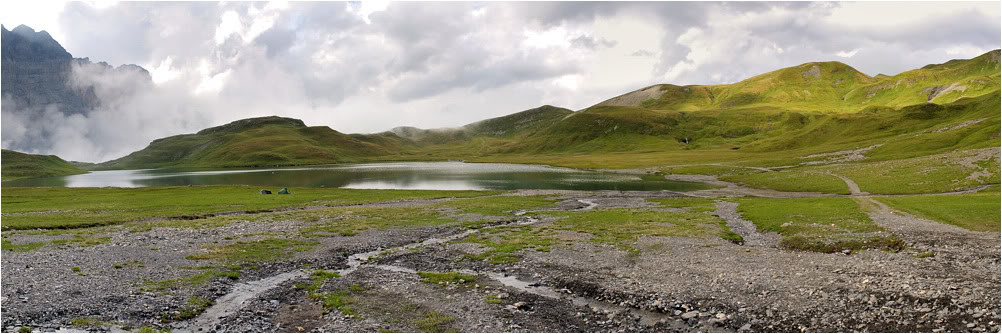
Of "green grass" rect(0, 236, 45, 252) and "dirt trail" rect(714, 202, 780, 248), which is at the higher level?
"green grass" rect(0, 236, 45, 252)

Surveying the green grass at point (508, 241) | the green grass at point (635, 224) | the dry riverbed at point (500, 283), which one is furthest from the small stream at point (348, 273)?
the green grass at point (635, 224)

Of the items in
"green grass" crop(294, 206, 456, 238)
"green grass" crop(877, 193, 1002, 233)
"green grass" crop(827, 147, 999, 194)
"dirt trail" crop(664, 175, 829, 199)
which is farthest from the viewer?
"dirt trail" crop(664, 175, 829, 199)

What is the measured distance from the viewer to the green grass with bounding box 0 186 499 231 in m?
57.4

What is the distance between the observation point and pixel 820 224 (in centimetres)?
4659

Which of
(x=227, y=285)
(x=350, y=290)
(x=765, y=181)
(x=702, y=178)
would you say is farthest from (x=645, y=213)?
(x=702, y=178)

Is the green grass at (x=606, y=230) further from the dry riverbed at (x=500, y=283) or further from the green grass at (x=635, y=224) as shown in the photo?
the dry riverbed at (x=500, y=283)

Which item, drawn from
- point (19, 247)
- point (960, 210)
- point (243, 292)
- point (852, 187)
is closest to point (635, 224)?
point (960, 210)

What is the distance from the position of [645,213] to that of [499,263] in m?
33.0

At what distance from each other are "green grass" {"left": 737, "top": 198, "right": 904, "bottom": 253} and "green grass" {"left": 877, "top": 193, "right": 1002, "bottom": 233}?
4839mm

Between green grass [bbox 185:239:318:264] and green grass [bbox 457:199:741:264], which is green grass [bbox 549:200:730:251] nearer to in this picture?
green grass [bbox 457:199:741:264]

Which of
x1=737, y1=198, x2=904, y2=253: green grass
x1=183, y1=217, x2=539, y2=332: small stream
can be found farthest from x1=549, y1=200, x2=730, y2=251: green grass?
x1=183, y1=217, x2=539, y2=332: small stream

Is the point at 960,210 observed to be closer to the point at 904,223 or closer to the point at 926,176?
the point at 904,223

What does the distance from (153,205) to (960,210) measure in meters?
100

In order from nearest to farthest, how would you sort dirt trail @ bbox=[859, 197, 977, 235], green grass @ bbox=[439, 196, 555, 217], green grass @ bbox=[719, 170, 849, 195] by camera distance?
dirt trail @ bbox=[859, 197, 977, 235]
green grass @ bbox=[439, 196, 555, 217]
green grass @ bbox=[719, 170, 849, 195]
